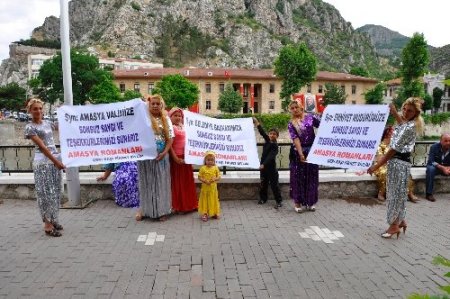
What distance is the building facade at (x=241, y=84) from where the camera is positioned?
6425 cm

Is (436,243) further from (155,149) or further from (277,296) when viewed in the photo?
(155,149)

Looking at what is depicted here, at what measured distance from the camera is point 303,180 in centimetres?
663

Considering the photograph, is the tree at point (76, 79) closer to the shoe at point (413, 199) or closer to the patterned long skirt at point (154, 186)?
the patterned long skirt at point (154, 186)

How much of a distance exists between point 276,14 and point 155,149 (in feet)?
436

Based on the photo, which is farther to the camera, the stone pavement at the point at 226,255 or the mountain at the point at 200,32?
the mountain at the point at 200,32

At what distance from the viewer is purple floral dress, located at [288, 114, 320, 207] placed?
645 centimetres

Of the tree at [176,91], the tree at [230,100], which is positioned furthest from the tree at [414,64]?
the tree at [176,91]

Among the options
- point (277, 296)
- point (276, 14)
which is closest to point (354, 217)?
point (277, 296)

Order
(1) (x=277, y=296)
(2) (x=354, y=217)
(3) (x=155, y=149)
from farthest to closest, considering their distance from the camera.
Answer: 1. (2) (x=354, y=217)
2. (3) (x=155, y=149)
3. (1) (x=277, y=296)

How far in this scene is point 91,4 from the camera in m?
134

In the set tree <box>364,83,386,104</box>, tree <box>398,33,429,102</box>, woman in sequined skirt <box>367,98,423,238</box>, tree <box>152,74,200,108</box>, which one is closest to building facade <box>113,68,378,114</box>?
tree <box>364,83,386,104</box>

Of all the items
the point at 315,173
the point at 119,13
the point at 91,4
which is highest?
the point at 91,4

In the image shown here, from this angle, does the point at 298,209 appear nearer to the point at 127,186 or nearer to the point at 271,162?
the point at 271,162

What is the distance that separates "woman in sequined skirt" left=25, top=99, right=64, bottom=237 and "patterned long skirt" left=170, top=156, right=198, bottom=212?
A: 1.81 m
